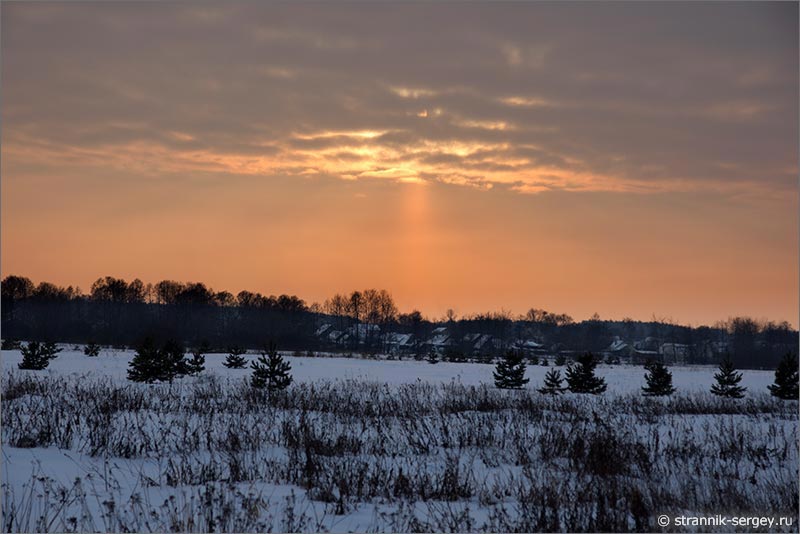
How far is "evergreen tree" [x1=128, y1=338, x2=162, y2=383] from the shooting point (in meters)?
22.6

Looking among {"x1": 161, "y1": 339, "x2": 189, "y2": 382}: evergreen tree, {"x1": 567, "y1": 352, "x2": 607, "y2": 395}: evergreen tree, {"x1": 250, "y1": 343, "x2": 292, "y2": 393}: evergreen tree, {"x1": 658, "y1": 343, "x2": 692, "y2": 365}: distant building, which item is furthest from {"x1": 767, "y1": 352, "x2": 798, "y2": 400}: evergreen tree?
{"x1": 658, "y1": 343, "x2": 692, "y2": 365}: distant building

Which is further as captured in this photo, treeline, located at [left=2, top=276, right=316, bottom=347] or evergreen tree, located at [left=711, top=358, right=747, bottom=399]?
treeline, located at [left=2, top=276, right=316, bottom=347]

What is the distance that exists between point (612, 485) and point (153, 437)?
7673 millimetres

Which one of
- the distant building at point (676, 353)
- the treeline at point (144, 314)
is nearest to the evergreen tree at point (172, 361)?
the treeline at point (144, 314)

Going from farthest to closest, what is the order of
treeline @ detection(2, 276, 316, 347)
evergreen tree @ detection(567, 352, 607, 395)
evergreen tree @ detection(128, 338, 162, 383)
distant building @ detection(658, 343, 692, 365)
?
distant building @ detection(658, 343, 692, 365), treeline @ detection(2, 276, 316, 347), evergreen tree @ detection(567, 352, 607, 395), evergreen tree @ detection(128, 338, 162, 383)

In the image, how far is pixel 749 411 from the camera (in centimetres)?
2006

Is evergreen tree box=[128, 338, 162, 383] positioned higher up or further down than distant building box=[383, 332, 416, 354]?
higher up

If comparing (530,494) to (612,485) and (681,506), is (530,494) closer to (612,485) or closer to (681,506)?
(612,485)

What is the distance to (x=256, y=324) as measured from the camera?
385 feet

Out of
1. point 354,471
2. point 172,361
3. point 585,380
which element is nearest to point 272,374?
point 172,361

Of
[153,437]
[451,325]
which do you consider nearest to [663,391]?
[153,437]

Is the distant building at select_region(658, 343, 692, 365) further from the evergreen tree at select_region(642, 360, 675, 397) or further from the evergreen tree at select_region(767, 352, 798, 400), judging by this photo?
the evergreen tree at select_region(642, 360, 675, 397)

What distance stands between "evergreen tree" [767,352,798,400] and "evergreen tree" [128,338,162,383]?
28348mm

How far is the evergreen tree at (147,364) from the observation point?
22.6m
